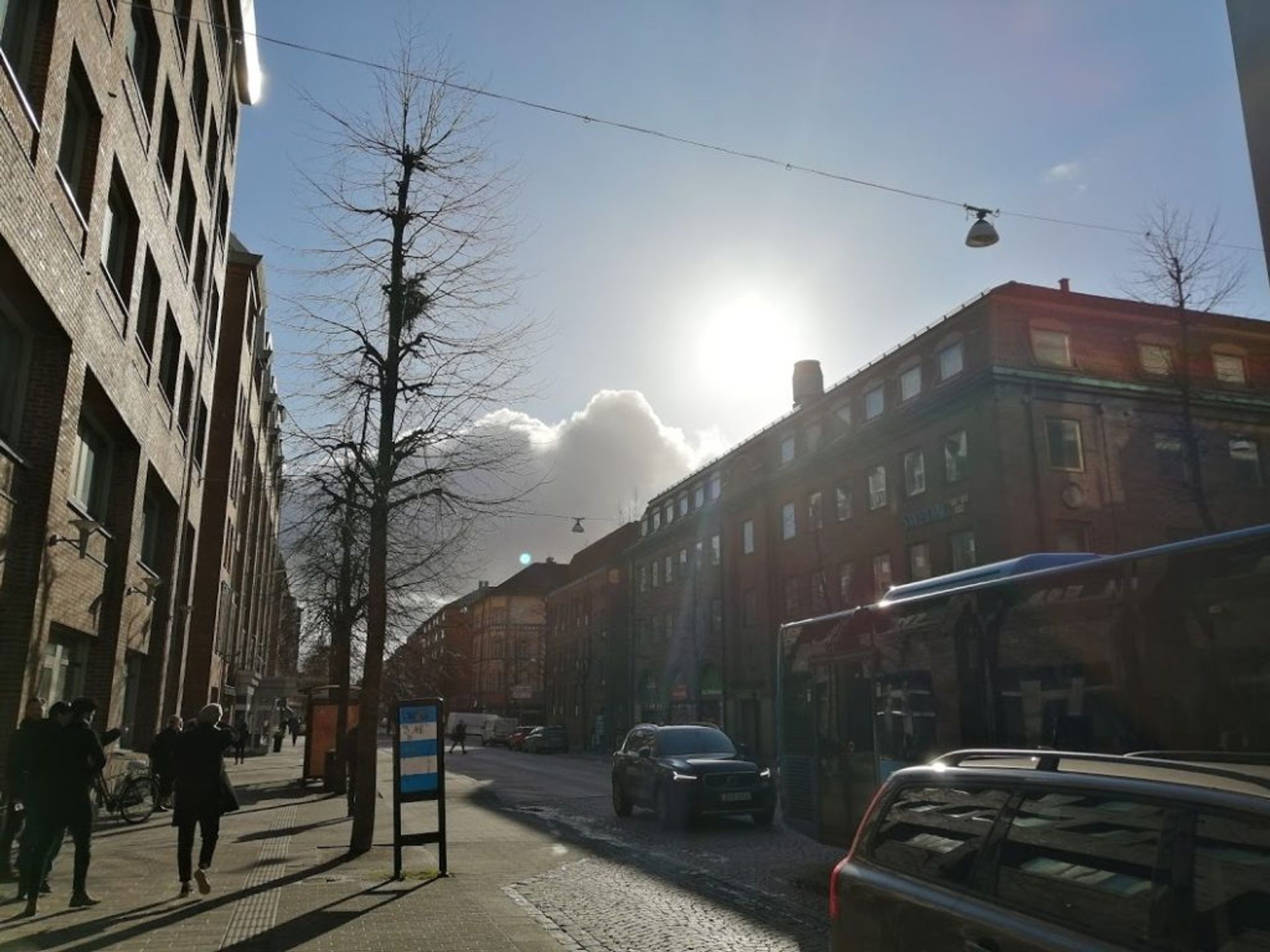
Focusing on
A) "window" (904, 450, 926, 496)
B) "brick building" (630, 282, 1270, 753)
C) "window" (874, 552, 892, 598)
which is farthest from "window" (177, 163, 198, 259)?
"window" (874, 552, 892, 598)

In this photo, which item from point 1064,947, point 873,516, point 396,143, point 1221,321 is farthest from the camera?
point 873,516

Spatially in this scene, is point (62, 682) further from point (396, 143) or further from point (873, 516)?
point (873, 516)

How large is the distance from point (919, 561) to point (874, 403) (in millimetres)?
6063

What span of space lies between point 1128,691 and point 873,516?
86.2 feet

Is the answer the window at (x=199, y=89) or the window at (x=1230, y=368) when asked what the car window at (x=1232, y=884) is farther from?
the window at (x=1230, y=368)

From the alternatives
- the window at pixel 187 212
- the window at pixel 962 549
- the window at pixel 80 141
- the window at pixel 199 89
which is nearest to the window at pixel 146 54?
the window at pixel 80 141

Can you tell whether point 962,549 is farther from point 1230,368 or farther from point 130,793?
point 130,793

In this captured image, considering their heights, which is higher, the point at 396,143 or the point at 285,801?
the point at 396,143

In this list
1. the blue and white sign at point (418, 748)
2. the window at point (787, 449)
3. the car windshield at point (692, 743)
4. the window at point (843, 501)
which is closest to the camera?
the blue and white sign at point (418, 748)

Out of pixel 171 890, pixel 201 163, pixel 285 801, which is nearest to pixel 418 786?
pixel 171 890

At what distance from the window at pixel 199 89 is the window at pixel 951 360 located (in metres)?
20.6

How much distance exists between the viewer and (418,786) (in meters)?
11.3

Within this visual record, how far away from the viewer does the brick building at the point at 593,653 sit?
6197 centimetres

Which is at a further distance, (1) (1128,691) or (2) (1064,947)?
(1) (1128,691)
